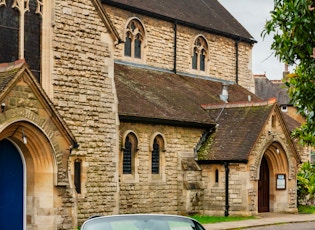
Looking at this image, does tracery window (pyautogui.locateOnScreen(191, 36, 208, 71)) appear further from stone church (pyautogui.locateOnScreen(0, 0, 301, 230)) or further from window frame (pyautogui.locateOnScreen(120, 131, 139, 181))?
window frame (pyautogui.locateOnScreen(120, 131, 139, 181))

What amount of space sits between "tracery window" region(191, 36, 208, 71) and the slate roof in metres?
0.65

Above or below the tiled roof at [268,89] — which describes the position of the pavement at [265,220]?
below

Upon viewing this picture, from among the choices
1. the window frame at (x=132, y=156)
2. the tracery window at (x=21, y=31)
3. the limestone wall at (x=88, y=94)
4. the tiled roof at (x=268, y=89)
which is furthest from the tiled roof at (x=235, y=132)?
the tiled roof at (x=268, y=89)

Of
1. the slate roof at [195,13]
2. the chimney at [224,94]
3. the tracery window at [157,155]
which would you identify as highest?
the slate roof at [195,13]

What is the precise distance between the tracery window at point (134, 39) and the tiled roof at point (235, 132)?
164 inches

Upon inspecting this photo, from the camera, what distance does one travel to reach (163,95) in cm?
3106

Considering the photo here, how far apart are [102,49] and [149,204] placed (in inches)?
249

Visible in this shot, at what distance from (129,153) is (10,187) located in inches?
294

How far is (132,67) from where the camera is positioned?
32.6 metres

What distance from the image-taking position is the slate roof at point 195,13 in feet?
110

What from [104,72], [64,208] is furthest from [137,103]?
[64,208]

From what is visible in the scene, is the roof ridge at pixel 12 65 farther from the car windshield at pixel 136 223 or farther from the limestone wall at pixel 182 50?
the limestone wall at pixel 182 50

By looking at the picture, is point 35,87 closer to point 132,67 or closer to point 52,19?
point 52,19

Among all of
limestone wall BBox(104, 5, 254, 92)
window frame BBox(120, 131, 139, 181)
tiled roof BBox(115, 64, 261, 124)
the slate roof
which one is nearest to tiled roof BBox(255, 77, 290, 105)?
the slate roof
